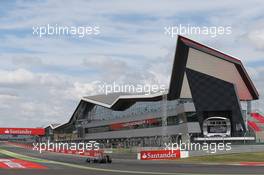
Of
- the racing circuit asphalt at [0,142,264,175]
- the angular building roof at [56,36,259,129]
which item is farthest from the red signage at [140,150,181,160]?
the angular building roof at [56,36,259,129]

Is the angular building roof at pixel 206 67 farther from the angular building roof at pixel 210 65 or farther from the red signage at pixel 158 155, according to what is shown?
the red signage at pixel 158 155

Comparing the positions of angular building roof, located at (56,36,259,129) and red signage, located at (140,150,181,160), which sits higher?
angular building roof, located at (56,36,259,129)

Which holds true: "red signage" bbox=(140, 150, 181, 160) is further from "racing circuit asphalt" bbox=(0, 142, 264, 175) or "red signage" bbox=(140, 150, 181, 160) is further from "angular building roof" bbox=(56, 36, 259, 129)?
"angular building roof" bbox=(56, 36, 259, 129)

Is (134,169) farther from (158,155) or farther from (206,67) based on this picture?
(206,67)

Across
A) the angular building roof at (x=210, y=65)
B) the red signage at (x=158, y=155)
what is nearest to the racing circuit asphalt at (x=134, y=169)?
the red signage at (x=158, y=155)

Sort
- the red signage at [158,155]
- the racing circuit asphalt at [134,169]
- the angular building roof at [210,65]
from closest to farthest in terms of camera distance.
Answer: the racing circuit asphalt at [134,169] → the red signage at [158,155] → the angular building roof at [210,65]

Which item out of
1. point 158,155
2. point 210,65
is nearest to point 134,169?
point 158,155

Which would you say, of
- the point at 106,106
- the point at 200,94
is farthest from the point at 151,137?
the point at 106,106

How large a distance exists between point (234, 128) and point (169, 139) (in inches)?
542

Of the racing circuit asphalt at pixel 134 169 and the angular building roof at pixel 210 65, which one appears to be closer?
the racing circuit asphalt at pixel 134 169

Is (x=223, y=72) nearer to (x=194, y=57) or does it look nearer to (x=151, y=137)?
(x=194, y=57)

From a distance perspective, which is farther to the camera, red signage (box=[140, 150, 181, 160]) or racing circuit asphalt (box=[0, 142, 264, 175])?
red signage (box=[140, 150, 181, 160])

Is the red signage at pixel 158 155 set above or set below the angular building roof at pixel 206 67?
below

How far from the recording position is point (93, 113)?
17712cm
